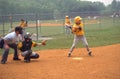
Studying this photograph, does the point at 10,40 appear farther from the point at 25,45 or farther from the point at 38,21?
the point at 38,21

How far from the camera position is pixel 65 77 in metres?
8.76

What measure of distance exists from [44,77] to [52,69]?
1.33 m

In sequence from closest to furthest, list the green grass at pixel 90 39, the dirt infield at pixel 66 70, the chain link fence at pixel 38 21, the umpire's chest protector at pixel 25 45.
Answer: the dirt infield at pixel 66 70 < the umpire's chest protector at pixel 25 45 < the green grass at pixel 90 39 < the chain link fence at pixel 38 21

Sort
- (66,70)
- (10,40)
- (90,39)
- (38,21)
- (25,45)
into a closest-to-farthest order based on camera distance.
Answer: (66,70) < (25,45) < (10,40) < (90,39) < (38,21)

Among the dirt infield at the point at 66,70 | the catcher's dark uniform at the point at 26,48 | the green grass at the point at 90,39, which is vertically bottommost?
the green grass at the point at 90,39

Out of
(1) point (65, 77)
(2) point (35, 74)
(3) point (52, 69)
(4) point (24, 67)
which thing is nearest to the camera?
(1) point (65, 77)

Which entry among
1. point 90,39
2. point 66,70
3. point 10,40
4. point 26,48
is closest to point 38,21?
point 90,39

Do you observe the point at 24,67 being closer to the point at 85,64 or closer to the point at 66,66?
the point at 66,66

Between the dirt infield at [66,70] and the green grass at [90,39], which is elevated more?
the dirt infield at [66,70]

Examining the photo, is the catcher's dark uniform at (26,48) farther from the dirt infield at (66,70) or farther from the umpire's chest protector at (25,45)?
the dirt infield at (66,70)

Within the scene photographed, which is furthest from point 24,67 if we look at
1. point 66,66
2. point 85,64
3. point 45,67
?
point 85,64

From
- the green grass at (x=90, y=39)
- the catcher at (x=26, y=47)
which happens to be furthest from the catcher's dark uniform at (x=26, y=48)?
the green grass at (x=90, y=39)

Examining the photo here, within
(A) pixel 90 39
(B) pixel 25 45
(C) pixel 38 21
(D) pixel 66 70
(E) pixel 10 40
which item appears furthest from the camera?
(C) pixel 38 21

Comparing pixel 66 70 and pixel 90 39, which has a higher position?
pixel 66 70
